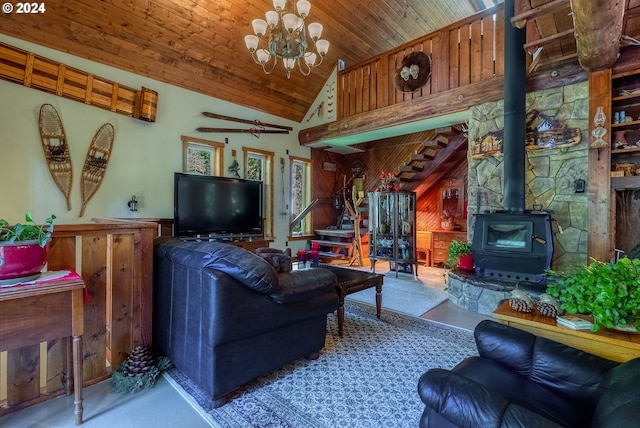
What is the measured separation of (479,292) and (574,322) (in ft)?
6.81

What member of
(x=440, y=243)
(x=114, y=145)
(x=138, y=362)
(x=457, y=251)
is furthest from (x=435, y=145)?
(x=138, y=362)

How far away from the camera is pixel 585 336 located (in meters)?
1.57

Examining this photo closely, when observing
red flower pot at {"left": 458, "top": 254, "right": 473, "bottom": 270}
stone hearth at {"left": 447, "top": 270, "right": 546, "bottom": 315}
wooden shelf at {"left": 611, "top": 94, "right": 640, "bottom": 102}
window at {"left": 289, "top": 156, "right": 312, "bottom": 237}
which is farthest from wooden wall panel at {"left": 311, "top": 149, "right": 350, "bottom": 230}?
wooden shelf at {"left": 611, "top": 94, "right": 640, "bottom": 102}

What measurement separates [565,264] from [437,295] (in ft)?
5.17

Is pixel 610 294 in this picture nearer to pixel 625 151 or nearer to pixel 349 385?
pixel 349 385

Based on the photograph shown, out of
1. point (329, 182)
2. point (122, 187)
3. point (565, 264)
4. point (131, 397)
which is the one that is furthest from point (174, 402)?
point (329, 182)

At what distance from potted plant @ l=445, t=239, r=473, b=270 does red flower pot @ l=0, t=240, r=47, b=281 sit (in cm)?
431

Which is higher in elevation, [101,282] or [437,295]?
[101,282]

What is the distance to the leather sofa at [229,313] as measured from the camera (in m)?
1.80

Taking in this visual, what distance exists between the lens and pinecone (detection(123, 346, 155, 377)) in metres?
2.09

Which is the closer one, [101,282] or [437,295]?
[101,282]

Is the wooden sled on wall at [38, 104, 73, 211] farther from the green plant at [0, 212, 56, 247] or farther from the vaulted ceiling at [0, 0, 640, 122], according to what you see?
the green plant at [0, 212, 56, 247]

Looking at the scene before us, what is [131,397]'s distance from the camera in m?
1.95

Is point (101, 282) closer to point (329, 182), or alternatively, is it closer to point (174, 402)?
point (174, 402)
